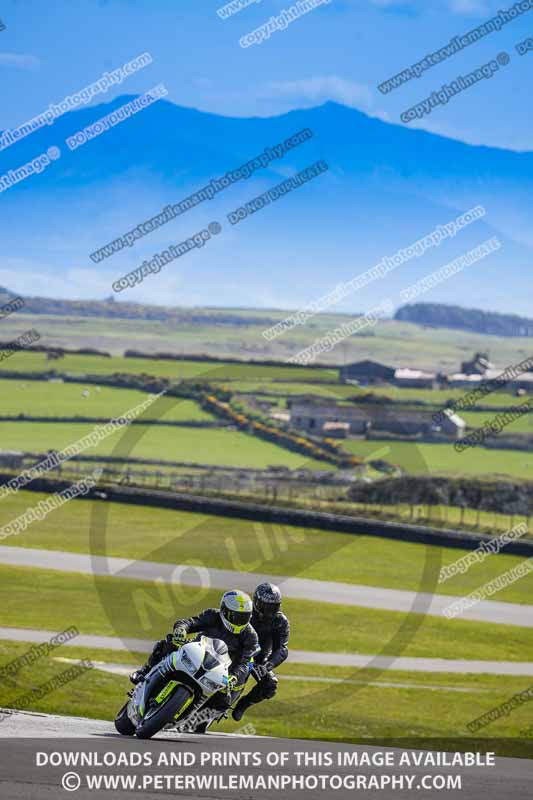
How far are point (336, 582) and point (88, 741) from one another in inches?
1399

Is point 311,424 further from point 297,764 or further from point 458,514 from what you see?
point 297,764

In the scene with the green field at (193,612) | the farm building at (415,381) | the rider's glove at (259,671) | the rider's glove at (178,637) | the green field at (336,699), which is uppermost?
the rider's glove at (178,637)

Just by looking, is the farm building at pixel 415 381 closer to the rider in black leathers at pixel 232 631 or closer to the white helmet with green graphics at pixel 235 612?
the rider in black leathers at pixel 232 631

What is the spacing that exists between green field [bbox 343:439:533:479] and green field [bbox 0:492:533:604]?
33.4m

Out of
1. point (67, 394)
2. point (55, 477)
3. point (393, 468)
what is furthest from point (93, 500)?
point (67, 394)

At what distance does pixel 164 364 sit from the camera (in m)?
182

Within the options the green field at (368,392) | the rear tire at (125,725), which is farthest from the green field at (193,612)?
the green field at (368,392)

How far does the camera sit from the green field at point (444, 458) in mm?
96625

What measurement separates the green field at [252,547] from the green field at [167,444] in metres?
31.5

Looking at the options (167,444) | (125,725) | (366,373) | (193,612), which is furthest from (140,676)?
(366,373)

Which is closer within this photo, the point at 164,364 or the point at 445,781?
the point at 445,781

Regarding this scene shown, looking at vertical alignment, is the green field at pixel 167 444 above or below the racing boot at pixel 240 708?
below

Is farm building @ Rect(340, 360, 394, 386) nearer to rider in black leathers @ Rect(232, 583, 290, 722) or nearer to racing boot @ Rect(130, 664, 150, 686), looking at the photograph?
rider in black leathers @ Rect(232, 583, 290, 722)

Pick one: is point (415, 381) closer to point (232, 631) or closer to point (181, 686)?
point (232, 631)
